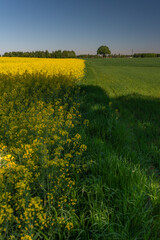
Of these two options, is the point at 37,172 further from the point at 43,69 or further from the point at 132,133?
the point at 43,69

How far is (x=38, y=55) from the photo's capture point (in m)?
85.9

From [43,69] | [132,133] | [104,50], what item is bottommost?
[132,133]

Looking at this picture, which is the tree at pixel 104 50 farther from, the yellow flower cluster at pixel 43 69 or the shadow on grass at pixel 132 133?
the shadow on grass at pixel 132 133

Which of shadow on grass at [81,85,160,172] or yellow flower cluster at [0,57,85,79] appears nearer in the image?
shadow on grass at [81,85,160,172]

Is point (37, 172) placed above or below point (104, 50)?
below

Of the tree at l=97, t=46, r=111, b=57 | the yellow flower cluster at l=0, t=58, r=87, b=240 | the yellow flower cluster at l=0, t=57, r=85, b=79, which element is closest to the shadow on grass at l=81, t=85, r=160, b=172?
the yellow flower cluster at l=0, t=58, r=87, b=240

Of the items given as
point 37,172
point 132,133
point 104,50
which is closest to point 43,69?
point 132,133

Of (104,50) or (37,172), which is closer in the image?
(37,172)

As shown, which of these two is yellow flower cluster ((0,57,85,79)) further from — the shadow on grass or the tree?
the tree

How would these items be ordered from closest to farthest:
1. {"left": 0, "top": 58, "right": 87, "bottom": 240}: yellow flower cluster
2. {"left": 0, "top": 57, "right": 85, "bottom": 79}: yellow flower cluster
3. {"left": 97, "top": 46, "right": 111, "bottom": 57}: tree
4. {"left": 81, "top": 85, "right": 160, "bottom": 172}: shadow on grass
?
1. {"left": 0, "top": 58, "right": 87, "bottom": 240}: yellow flower cluster
2. {"left": 81, "top": 85, "right": 160, "bottom": 172}: shadow on grass
3. {"left": 0, "top": 57, "right": 85, "bottom": 79}: yellow flower cluster
4. {"left": 97, "top": 46, "right": 111, "bottom": 57}: tree

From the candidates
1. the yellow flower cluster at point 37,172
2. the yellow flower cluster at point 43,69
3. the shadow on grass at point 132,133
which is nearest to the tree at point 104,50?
the yellow flower cluster at point 43,69

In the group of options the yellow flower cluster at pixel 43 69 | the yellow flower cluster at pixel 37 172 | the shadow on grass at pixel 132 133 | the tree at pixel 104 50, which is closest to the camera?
the yellow flower cluster at pixel 37 172

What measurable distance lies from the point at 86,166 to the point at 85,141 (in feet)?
2.59

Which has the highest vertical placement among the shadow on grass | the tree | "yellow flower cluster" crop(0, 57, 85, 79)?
the tree
